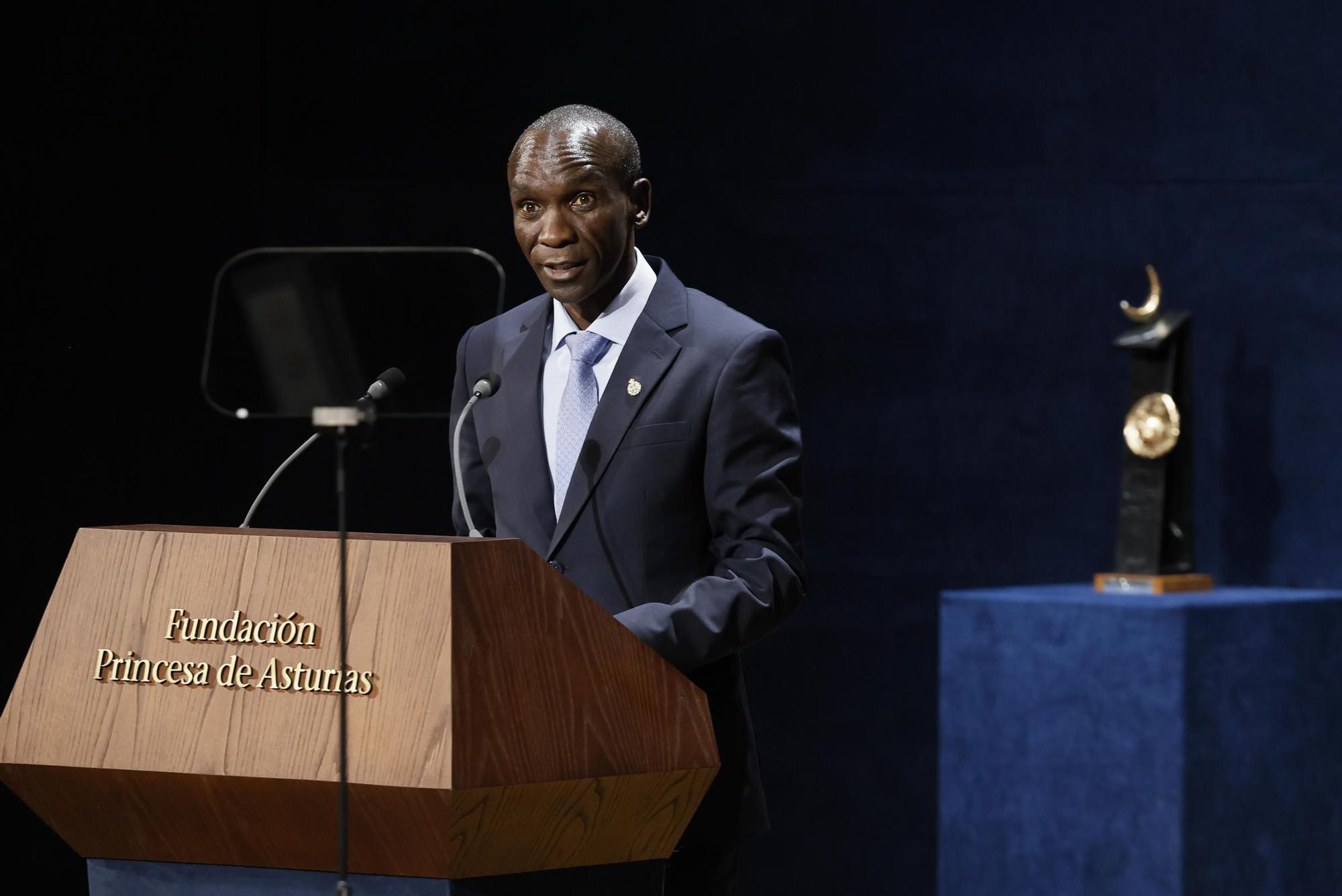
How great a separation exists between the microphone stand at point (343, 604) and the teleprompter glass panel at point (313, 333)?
12.7 inches

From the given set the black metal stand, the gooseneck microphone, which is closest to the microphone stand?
the black metal stand

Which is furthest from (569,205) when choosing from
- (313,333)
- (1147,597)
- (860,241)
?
(860,241)

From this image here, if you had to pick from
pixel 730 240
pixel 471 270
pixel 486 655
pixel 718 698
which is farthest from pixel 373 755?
pixel 730 240

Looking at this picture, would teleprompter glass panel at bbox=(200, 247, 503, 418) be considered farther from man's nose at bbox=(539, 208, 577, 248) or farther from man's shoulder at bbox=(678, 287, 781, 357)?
man's shoulder at bbox=(678, 287, 781, 357)

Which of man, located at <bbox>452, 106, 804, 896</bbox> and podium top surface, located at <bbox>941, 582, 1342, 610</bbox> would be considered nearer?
man, located at <bbox>452, 106, 804, 896</bbox>

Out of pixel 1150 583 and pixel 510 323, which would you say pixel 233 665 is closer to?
pixel 510 323

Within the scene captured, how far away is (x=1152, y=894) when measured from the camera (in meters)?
3.56

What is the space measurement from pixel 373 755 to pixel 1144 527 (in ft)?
8.54

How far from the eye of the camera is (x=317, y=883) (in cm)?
163

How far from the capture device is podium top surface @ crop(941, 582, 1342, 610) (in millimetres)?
3604

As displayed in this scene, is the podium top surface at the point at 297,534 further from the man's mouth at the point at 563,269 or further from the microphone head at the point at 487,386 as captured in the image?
the man's mouth at the point at 563,269

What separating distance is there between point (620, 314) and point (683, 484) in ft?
0.77

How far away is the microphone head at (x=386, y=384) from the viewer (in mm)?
1827

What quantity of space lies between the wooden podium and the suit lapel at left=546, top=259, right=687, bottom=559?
1.37 ft
